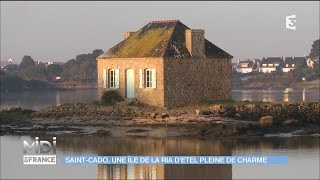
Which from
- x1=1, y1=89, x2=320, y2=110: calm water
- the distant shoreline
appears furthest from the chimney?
x1=1, y1=89, x2=320, y2=110: calm water

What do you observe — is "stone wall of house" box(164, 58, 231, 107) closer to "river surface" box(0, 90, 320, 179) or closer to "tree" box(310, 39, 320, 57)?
"river surface" box(0, 90, 320, 179)

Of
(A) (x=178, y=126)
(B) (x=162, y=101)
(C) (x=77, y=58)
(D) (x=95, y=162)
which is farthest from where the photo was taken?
(C) (x=77, y=58)

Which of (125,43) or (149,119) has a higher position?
(125,43)

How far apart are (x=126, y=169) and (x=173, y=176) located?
1.81m

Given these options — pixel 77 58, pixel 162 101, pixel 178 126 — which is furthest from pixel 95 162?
pixel 77 58

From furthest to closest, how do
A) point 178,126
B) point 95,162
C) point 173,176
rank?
1. point 178,126
2. point 95,162
3. point 173,176

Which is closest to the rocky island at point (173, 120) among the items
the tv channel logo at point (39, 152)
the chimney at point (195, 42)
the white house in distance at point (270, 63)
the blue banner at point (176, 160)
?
the chimney at point (195, 42)

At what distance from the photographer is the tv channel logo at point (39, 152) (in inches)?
1130

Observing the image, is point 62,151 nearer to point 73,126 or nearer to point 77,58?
point 73,126

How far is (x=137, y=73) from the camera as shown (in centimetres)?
4275

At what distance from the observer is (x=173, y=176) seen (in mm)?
25281

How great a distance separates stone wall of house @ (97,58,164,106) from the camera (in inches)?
1645

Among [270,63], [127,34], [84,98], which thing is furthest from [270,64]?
[127,34]

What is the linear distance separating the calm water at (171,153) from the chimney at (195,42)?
875cm
